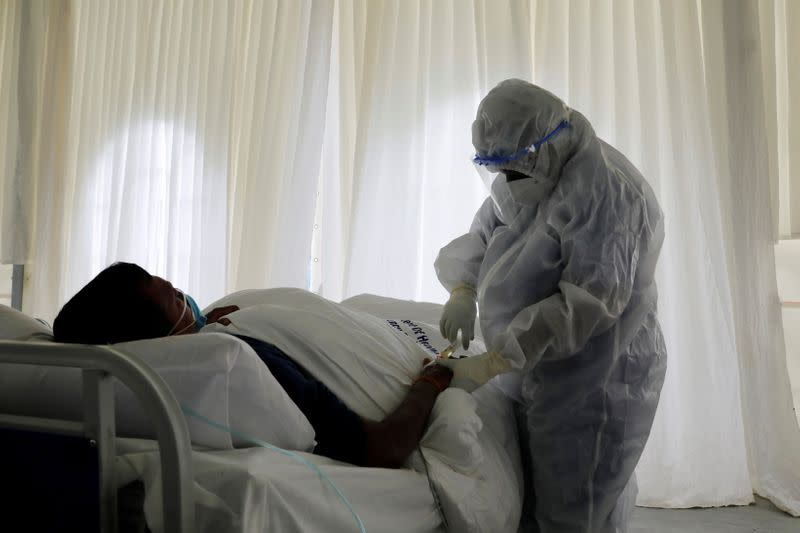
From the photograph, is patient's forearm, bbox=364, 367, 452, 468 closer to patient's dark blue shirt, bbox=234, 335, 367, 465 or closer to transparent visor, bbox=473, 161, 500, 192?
patient's dark blue shirt, bbox=234, 335, 367, 465

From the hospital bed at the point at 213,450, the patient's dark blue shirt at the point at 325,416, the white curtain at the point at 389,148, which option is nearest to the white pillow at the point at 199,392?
the hospital bed at the point at 213,450

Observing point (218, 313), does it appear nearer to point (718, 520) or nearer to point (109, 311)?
point (109, 311)

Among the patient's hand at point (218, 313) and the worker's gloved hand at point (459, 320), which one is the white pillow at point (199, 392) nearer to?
the patient's hand at point (218, 313)

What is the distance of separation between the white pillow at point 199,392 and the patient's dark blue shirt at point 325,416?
10 centimetres

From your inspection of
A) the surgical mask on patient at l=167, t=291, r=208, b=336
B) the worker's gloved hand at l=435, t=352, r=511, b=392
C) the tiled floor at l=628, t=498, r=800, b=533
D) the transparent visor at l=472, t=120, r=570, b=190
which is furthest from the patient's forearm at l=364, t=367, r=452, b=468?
the tiled floor at l=628, t=498, r=800, b=533

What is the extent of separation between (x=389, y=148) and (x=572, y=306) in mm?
1688

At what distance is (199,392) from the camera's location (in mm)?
911

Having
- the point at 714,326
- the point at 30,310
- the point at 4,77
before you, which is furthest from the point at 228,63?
the point at 714,326

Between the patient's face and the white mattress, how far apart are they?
270 mm

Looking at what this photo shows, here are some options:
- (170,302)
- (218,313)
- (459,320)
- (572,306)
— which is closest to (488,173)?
(459,320)

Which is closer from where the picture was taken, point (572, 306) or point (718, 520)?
point (572, 306)

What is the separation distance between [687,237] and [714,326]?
320mm

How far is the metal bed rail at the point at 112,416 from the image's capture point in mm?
760

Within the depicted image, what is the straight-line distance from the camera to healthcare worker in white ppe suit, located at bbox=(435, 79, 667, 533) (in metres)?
1.30
